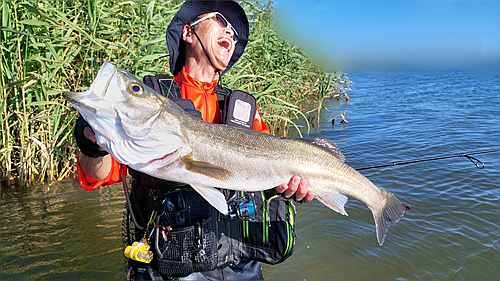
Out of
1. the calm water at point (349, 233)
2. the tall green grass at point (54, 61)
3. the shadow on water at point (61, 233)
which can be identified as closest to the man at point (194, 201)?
the calm water at point (349, 233)

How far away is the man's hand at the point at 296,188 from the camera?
2.45 meters

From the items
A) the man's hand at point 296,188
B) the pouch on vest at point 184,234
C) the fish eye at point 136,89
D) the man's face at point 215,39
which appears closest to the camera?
the fish eye at point 136,89

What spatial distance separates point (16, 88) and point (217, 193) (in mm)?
4251

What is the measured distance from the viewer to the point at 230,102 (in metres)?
2.76

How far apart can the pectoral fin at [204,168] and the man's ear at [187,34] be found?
1.18 meters

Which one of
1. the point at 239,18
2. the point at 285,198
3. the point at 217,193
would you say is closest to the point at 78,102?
the point at 217,193

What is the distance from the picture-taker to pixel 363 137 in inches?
387

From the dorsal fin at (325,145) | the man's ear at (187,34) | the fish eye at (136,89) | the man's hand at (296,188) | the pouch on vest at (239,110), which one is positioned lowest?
the man's hand at (296,188)

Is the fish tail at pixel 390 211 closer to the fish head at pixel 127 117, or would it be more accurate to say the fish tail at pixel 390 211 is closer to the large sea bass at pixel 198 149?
the large sea bass at pixel 198 149

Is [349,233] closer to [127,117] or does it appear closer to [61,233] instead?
[61,233]

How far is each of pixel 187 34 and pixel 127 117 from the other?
122cm

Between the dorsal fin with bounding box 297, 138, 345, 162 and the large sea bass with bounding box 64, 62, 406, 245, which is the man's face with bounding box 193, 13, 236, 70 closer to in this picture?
the large sea bass with bounding box 64, 62, 406, 245

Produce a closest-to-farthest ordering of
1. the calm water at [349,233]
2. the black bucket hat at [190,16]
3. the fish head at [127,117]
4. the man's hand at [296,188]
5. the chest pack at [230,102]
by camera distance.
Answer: the fish head at [127,117]
the man's hand at [296,188]
the chest pack at [230,102]
the black bucket hat at [190,16]
the calm water at [349,233]

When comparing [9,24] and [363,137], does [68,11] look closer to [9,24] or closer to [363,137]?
[9,24]
